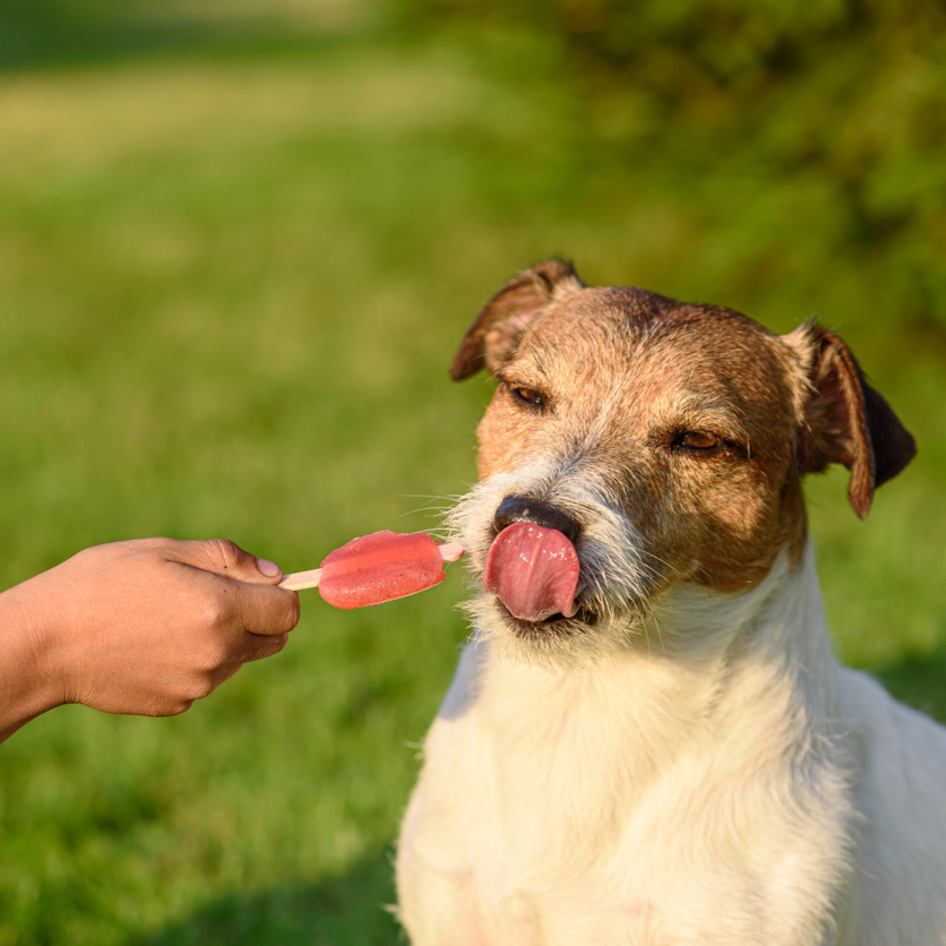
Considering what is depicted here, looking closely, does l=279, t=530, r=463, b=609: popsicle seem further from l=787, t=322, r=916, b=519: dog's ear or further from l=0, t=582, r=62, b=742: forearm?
l=787, t=322, r=916, b=519: dog's ear

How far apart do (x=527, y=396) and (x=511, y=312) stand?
75 cm

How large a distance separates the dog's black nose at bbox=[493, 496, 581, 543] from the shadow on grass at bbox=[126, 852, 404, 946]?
1.94m

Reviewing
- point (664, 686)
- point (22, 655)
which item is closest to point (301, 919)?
point (664, 686)

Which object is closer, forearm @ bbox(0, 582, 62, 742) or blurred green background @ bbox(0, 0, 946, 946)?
forearm @ bbox(0, 582, 62, 742)

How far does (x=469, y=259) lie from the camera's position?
1232cm

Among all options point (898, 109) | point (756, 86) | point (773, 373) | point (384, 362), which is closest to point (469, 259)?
point (384, 362)

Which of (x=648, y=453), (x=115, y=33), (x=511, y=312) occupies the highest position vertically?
(x=115, y=33)

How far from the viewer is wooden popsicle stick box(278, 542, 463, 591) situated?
102 inches

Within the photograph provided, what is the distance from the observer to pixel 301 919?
13.1 feet

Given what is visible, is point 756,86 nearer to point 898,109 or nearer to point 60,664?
point 898,109

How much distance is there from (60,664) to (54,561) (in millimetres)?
4253

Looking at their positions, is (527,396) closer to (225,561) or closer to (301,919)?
(225,561)

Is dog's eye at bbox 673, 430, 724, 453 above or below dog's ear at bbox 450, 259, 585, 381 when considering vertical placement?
below

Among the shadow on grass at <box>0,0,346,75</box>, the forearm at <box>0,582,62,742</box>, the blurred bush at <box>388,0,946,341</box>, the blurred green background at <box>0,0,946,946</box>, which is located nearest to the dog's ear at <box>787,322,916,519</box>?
the blurred green background at <box>0,0,946,946</box>
